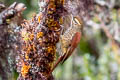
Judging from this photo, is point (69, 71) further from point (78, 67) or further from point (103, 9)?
point (103, 9)

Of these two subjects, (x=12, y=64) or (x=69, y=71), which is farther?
(x=69, y=71)

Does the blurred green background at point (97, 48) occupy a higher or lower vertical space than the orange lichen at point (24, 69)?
lower

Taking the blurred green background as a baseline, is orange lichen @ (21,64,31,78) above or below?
above

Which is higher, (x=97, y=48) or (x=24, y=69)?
(x=24, y=69)

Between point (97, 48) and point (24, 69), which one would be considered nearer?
point (24, 69)

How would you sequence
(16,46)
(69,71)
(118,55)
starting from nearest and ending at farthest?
(16,46) < (118,55) < (69,71)

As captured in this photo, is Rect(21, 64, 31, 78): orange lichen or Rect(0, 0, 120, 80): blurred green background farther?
Rect(0, 0, 120, 80): blurred green background

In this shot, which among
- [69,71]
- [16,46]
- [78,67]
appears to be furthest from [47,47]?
[78,67]

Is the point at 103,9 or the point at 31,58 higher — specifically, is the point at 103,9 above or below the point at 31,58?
below
